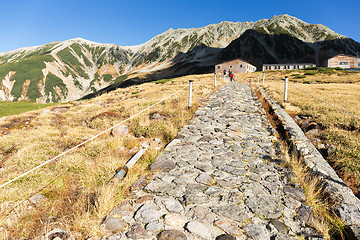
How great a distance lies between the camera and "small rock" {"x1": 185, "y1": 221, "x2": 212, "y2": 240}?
2371mm

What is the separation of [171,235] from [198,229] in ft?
1.17

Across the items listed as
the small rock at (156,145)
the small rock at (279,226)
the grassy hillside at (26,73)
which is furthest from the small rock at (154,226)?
the grassy hillside at (26,73)

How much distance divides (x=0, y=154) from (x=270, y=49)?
177548 mm

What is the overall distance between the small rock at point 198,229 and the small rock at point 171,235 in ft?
0.45

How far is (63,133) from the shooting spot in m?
7.53

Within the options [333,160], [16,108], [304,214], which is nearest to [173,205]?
[304,214]

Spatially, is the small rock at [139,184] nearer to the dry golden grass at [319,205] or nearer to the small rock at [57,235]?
the small rock at [57,235]

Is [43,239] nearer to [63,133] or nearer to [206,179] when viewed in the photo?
[206,179]

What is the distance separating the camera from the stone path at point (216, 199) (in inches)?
96.0

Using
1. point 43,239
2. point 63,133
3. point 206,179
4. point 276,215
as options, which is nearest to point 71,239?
point 43,239

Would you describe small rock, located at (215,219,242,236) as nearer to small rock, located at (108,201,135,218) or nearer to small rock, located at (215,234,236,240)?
small rock, located at (215,234,236,240)

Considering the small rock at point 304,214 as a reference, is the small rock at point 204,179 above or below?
above

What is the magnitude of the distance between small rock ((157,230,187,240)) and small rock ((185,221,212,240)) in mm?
138

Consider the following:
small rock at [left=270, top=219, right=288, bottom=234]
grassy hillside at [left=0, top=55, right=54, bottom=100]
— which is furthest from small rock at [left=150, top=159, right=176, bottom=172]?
grassy hillside at [left=0, top=55, right=54, bottom=100]
